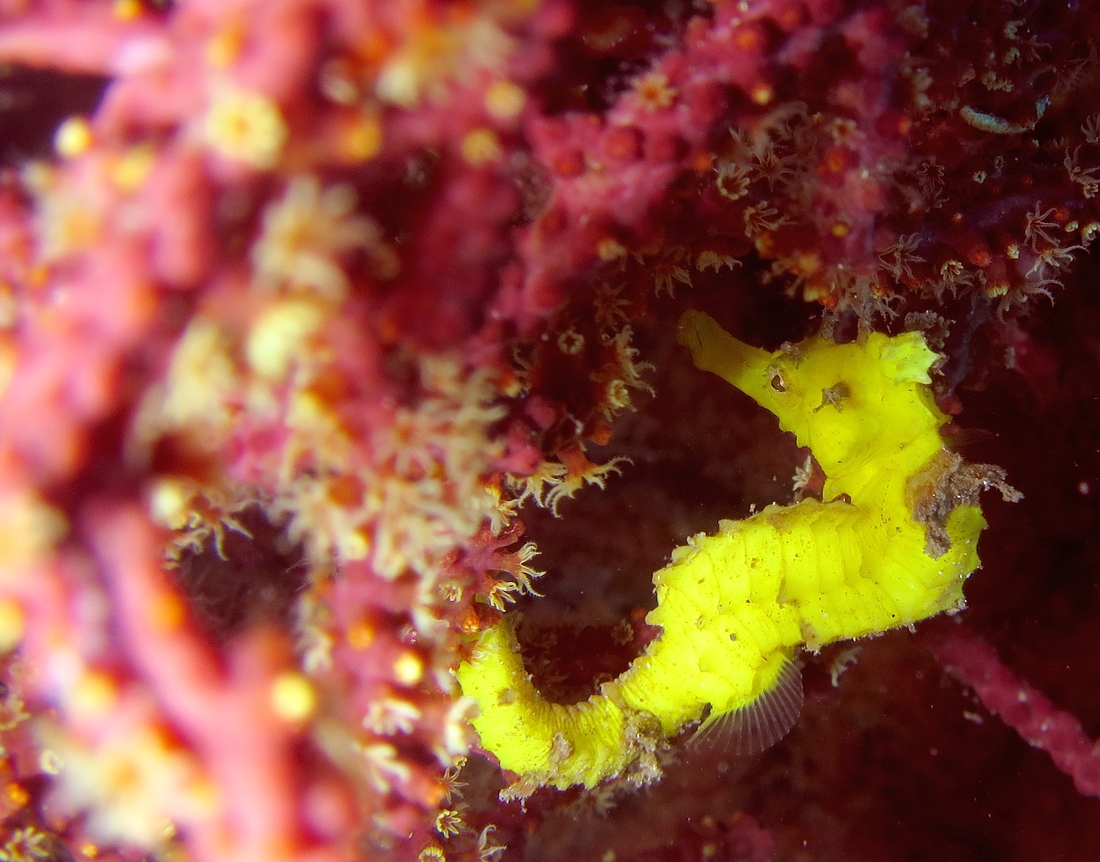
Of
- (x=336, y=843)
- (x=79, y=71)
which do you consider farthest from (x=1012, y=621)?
(x=79, y=71)

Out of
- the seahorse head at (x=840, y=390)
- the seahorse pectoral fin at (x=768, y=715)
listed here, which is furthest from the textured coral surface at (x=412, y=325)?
the seahorse pectoral fin at (x=768, y=715)

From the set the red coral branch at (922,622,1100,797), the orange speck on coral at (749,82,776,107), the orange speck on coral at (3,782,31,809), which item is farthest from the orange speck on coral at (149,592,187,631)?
the red coral branch at (922,622,1100,797)

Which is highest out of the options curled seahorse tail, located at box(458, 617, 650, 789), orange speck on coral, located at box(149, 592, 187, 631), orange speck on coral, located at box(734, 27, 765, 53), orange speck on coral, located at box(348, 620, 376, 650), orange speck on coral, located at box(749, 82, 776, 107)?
orange speck on coral, located at box(734, 27, 765, 53)

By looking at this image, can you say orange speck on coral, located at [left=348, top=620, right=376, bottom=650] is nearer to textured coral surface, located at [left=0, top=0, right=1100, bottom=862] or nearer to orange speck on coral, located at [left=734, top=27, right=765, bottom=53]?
textured coral surface, located at [left=0, top=0, right=1100, bottom=862]

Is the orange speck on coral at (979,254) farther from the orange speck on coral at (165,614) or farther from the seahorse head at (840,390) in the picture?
the orange speck on coral at (165,614)

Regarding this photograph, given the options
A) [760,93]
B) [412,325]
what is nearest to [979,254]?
[760,93]

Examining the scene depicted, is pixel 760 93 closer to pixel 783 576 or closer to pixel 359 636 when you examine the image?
pixel 359 636
